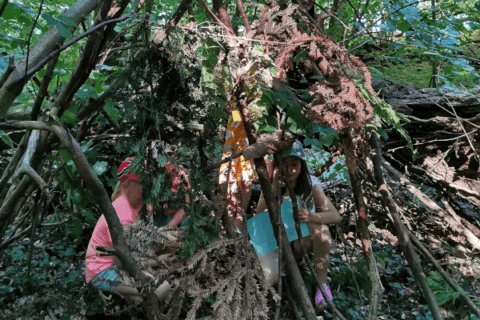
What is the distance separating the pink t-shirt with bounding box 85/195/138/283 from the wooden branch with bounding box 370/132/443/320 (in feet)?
4.32

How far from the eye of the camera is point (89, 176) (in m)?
1.32

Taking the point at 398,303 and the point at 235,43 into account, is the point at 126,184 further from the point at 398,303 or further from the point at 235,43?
the point at 398,303

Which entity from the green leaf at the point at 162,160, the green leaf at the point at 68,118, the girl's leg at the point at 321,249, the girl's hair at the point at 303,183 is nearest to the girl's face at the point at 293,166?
the girl's hair at the point at 303,183

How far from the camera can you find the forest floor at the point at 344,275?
281 centimetres

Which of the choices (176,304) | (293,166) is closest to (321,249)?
(293,166)

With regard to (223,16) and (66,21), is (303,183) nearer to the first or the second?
(223,16)

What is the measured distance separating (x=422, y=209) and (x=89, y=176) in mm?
3618

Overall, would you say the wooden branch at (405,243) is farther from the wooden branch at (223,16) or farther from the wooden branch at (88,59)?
the wooden branch at (88,59)

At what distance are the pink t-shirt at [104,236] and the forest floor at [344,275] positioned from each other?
0.23 m

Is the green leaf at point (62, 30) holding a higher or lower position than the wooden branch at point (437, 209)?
Result: higher

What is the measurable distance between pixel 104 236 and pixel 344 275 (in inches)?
80.9

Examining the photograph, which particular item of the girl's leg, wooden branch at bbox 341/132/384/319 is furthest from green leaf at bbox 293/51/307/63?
the girl's leg

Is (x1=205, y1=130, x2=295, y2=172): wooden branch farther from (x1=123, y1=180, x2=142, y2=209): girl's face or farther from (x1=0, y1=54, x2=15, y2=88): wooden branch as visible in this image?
(x1=0, y1=54, x2=15, y2=88): wooden branch

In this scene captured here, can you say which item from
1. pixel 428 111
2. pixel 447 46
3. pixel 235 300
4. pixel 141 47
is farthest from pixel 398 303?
pixel 141 47
